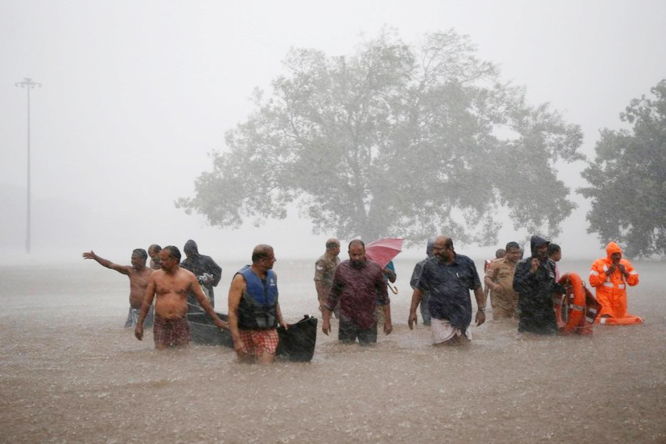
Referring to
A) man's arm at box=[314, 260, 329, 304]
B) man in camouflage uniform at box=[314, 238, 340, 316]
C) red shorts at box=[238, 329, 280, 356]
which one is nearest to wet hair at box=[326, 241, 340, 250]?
man in camouflage uniform at box=[314, 238, 340, 316]

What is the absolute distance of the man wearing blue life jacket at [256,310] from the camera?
7.50 m

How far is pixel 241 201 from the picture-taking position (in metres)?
38.6

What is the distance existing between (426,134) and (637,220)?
12.2m

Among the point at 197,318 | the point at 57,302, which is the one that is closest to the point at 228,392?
the point at 197,318

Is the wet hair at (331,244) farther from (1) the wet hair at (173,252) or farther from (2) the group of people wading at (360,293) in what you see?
(1) the wet hair at (173,252)

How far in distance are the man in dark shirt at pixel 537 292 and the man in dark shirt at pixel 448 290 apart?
144cm

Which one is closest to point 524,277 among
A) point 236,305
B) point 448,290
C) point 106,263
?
point 448,290

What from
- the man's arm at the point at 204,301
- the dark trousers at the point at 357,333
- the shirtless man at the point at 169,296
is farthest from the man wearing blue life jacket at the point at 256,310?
the dark trousers at the point at 357,333

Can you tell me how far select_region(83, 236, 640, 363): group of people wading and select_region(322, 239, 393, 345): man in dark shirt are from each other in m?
0.01

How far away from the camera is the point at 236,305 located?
7.49m

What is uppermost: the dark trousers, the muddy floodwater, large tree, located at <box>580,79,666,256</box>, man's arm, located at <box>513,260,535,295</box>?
large tree, located at <box>580,79,666,256</box>

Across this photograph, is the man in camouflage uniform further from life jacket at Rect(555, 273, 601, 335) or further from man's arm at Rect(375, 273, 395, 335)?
life jacket at Rect(555, 273, 601, 335)

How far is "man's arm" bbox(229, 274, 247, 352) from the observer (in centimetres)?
743

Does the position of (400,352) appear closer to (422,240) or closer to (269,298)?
(269,298)
